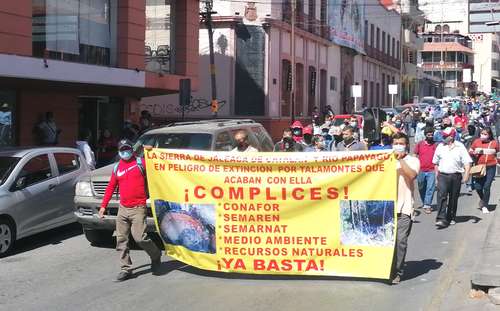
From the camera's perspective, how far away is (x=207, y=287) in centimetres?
771

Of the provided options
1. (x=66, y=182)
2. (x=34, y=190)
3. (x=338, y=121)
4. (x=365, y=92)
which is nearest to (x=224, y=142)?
(x=66, y=182)

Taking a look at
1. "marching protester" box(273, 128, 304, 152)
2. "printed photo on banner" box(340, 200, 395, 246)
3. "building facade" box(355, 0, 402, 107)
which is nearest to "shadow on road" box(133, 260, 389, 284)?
"printed photo on banner" box(340, 200, 395, 246)

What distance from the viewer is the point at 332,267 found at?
25.4 ft

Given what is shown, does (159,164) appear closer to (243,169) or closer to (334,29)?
(243,169)

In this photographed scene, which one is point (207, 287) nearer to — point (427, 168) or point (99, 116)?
point (427, 168)

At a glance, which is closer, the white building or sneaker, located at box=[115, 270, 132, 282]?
sneaker, located at box=[115, 270, 132, 282]

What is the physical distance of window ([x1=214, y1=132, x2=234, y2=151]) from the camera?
35.1 ft

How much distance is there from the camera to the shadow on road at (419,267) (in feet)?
26.8

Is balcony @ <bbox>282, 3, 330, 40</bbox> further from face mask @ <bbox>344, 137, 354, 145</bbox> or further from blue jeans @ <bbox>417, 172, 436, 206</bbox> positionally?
face mask @ <bbox>344, 137, 354, 145</bbox>

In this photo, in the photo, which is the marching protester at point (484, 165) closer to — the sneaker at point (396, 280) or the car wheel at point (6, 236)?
the sneaker at point (396, 280)

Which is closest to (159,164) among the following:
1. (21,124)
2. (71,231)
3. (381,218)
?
(381,218)

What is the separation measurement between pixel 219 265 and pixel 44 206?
3.79 meters

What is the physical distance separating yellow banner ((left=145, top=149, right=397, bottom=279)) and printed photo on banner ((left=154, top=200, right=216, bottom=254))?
0.5 inches

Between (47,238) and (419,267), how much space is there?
6.05m
